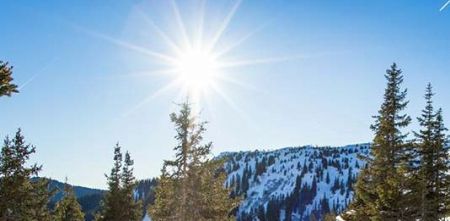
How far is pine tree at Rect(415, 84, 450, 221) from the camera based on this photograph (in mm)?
26375

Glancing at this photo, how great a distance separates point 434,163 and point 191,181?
12.8 m

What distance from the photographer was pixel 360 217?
28.4 metres

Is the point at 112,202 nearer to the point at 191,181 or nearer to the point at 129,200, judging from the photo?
the point at 129,200

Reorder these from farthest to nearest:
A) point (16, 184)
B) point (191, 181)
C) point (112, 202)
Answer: point (112, 202), point (191, 181), point (16, 184)

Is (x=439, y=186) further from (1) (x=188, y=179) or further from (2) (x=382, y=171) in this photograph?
(1) (x=188, y=179)

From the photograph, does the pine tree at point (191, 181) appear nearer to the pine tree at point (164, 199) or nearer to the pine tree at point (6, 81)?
the pine tree at point (164, 199)

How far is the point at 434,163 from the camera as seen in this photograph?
1093 inches

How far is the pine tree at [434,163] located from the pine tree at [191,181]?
10472 mm

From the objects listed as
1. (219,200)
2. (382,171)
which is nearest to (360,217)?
(382,171)

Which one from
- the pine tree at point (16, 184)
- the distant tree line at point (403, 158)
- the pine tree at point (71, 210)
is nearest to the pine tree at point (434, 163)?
the distant tree line at point (403, 158)

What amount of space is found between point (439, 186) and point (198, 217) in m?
12.6

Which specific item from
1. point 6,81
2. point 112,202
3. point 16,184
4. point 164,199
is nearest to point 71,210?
point 112,202

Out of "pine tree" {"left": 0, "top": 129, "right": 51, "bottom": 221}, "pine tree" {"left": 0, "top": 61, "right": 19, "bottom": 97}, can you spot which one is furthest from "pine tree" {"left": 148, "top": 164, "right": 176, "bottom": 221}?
"pine tree" {"left": 0, "top": 61, "right": 19, "bottom": 97}

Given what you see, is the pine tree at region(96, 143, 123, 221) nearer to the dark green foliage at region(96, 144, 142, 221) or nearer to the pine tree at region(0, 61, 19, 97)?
the dark green foliage at region(96, 144, 142, 221)
